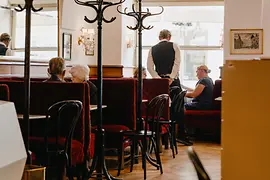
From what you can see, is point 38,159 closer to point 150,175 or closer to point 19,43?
point 150,175

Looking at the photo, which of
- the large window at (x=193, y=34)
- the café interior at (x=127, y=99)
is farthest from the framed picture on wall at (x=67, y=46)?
the large window at (x=193, y=34)

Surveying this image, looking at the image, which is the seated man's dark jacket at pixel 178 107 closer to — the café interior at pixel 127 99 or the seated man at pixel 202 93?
the café interior at pixel 127 99

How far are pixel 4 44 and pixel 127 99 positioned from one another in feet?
5.58

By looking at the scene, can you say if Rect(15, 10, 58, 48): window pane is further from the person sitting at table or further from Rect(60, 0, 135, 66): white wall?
the person sitting at table

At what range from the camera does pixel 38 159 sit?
11.5 ft

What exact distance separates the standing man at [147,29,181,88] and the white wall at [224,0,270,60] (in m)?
1.46

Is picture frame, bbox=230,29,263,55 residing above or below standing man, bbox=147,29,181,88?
above

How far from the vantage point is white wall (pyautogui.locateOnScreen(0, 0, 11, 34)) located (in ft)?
17.5

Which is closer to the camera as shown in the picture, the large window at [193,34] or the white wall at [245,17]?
the white wall at [245,17]

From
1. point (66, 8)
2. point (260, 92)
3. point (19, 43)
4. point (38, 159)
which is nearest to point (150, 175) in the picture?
point (38, 159)

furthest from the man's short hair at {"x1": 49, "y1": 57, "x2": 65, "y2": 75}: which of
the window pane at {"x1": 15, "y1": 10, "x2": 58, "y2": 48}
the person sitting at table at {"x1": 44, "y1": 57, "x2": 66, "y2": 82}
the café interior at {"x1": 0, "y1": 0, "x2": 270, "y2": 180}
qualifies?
the window pane at {"x1": 15, "y1": 10, "x2": 58, "y2": 48}

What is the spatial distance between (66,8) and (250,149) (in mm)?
5225

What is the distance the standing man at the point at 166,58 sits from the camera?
6.73 m

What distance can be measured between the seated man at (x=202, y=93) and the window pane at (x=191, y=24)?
2.65m
